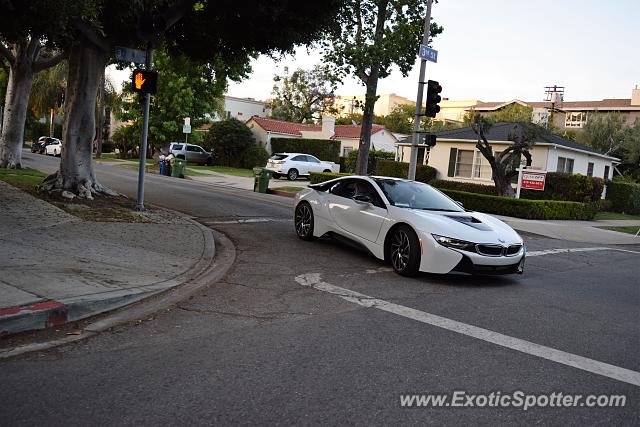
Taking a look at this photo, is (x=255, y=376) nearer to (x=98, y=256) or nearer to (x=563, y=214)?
(x=98, y=256)

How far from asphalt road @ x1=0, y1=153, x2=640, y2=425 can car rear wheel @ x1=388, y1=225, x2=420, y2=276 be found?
0.61ft

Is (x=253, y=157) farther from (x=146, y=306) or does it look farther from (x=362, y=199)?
(x=146, y=306)

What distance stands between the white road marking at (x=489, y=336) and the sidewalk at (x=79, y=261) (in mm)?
1998

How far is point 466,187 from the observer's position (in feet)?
94.0

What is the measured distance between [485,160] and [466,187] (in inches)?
90.0

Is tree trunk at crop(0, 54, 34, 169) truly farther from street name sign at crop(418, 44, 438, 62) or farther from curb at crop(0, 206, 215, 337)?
curb at crop(0, 206, 215, 337)

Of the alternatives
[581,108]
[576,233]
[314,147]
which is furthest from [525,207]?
[581,108]

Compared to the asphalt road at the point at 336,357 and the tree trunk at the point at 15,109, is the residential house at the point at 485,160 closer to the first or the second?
the tree trunk at the point at 15,109

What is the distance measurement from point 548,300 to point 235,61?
1156 centimetres

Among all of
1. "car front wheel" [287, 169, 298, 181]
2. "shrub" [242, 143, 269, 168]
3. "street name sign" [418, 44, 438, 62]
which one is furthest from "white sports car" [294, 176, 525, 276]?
"shrub" [242, 143, 269, 168]

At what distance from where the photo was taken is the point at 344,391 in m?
4.00

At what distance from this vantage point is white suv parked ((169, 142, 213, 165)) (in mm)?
42688

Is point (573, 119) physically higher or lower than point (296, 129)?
higher

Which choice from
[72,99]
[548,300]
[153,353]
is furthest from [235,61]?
[153,353]
